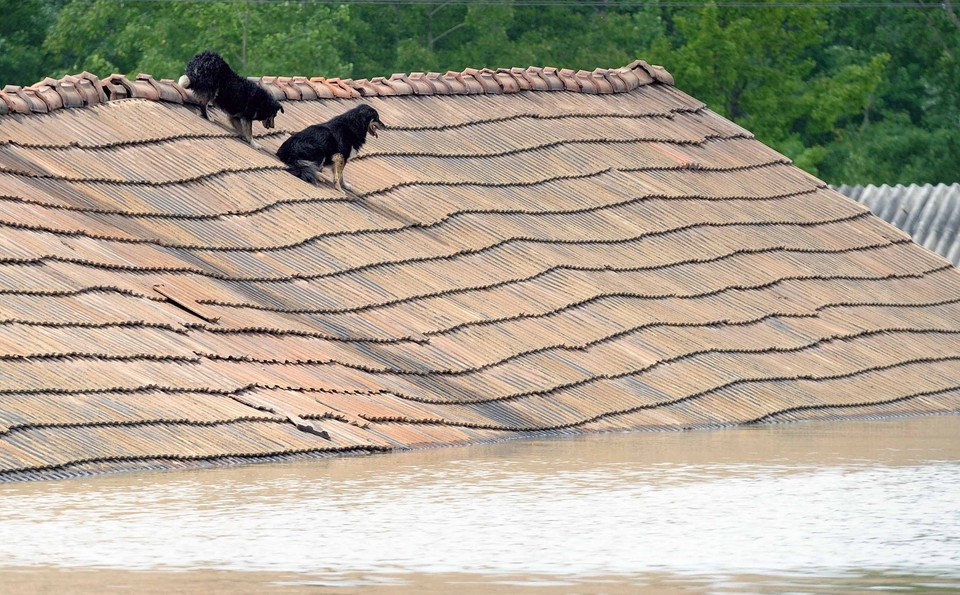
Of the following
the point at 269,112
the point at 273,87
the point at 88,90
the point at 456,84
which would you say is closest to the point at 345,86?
the point at 273,87

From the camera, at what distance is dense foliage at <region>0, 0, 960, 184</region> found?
131 feet

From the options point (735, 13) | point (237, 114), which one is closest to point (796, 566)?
point (237, 114)

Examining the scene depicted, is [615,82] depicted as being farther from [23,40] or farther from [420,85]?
[23,40]

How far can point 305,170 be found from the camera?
1424 cm

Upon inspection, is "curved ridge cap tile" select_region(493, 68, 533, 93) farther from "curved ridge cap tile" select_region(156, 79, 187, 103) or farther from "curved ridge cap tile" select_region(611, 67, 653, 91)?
"curved ridge cap tile" select_region(156, 79, 187, 103)

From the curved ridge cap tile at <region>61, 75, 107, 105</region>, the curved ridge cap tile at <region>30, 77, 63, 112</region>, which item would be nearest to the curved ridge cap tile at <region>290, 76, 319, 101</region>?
the curved ridge cap tile at <region>61, 75, 107, 105</region>

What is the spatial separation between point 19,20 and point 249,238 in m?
33.1

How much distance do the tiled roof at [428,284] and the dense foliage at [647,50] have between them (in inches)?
870

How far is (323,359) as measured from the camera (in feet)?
38.3

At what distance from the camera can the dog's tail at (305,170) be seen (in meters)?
14.2

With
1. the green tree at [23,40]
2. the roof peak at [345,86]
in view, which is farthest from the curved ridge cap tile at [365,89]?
the green tree at [23,40]

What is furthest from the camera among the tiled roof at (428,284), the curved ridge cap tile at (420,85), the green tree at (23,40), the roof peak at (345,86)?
the green tree at (23,40)

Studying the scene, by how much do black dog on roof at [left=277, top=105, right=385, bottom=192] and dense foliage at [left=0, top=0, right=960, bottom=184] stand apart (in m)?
25.2

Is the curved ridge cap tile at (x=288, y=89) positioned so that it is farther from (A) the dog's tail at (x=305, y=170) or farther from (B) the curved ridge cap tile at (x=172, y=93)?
(A) the dog's tail at (x=305, y=170)
